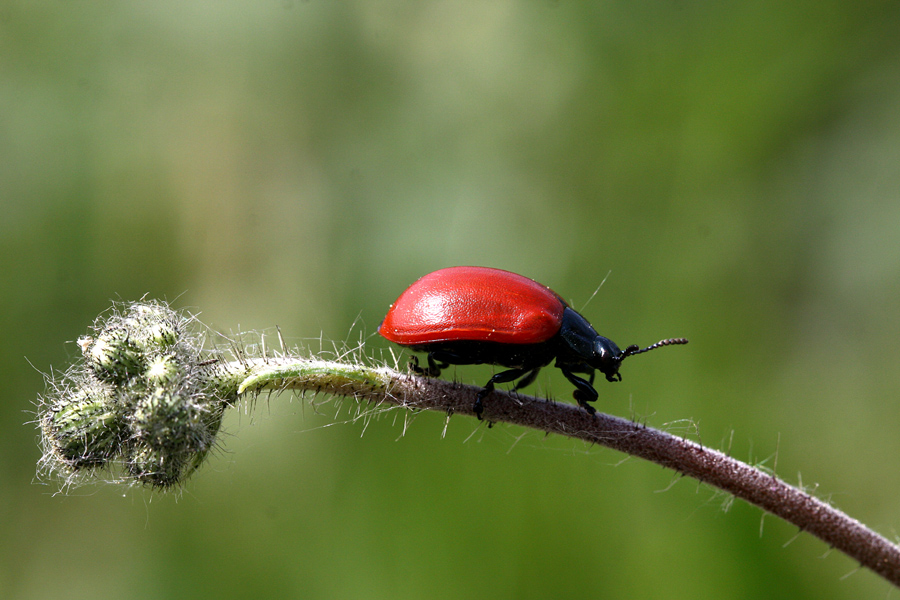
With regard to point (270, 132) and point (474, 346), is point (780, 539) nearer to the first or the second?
point (474, 346)

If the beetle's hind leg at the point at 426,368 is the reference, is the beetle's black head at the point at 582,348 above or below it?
below

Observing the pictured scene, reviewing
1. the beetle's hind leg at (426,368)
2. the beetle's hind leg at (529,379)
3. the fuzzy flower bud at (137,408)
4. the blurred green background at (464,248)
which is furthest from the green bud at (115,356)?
the beetle's hind leg at (529,379)

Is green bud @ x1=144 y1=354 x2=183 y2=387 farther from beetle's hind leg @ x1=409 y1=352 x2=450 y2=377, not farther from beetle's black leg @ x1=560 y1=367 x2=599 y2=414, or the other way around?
beetle's black leg @ x1=560 y1=367 x2=599 y2=414

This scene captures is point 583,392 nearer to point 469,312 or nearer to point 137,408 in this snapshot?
point 469,312

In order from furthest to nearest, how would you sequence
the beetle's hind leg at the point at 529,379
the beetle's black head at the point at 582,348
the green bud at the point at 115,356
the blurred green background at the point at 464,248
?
the blurred green background at the point at 464,248, the beetle's hind leg at the point at 529,379, the beetle's black head at the point at 582,348, the green bud at the point at 115,356

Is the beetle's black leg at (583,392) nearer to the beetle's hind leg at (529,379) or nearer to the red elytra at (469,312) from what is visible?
the beetle's hind leg at (529,379)

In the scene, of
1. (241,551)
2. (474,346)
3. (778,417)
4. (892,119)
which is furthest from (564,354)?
(892,119)
